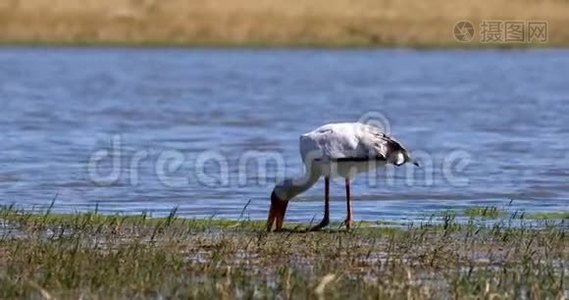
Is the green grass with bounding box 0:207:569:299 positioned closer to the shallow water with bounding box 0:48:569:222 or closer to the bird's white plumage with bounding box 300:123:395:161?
the bird's white plumage with bounding box 300:123:395:161

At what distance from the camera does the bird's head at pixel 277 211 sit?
1184 centimetres

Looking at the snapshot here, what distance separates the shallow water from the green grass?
160 centimetres

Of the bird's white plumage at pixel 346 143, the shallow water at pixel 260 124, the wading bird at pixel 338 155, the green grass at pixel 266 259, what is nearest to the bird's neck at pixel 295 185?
the wading bird at pixel 338 155

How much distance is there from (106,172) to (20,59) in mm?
24131

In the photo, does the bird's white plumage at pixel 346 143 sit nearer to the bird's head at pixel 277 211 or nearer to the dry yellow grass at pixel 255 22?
the bird's head at pixel 277 211

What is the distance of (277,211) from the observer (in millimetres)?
11906

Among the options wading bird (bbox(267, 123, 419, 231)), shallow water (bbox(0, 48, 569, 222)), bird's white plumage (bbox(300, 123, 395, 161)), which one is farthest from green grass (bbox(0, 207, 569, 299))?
shallow water (bbox(0, 48, 569, 222))

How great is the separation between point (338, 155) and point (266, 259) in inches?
68.0

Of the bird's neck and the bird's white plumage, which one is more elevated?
the bird's white plumage

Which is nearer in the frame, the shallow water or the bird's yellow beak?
the bird's yellow beak

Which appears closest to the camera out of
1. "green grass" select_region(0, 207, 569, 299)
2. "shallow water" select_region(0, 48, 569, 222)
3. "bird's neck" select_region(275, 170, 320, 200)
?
"green grass" select_region(0, 207, 569, 299)

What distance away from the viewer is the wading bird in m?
11.8

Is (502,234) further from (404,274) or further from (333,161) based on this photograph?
(404,274)

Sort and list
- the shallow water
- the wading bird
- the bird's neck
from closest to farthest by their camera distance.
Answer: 1. the wading bird
2. the bird's neck
3. the shallow water
